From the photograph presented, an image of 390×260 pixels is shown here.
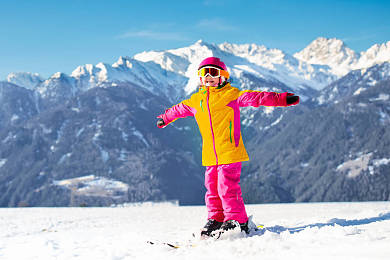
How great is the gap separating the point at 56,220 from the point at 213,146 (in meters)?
5.67

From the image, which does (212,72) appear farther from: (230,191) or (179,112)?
(230,191)

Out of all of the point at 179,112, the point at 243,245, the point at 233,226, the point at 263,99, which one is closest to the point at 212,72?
the point at 179,112

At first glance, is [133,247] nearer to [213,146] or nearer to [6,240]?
[213,146]

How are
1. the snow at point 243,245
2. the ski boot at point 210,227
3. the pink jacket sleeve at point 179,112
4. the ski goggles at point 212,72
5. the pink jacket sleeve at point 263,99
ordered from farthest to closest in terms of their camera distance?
the pink jacket sleeve at point 179,112 < the ski goggles at point 212,72 < the ski boot at point 210,227 < the pink jacket sleeve at point 263,99 < the snow at point 243,245

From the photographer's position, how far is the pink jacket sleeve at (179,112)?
5.64m

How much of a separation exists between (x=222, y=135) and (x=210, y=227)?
50.7 inches

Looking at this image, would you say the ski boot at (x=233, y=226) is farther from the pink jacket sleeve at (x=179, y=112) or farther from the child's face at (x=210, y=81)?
the child's face at (x=210, y=81)

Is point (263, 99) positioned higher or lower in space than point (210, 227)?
higher

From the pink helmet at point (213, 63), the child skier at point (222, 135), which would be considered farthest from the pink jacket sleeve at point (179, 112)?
the pink helmet at point (213, 63)

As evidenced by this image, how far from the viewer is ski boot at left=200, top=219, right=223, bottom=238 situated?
497 cm

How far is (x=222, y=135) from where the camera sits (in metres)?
5.17

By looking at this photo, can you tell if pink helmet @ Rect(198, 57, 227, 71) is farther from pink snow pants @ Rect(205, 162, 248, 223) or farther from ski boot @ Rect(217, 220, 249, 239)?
ski boot @ Rect(217, 220, 249, 239)

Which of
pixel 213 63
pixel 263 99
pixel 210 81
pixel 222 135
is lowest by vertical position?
pixel 222 135

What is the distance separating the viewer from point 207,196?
17.9 feet
